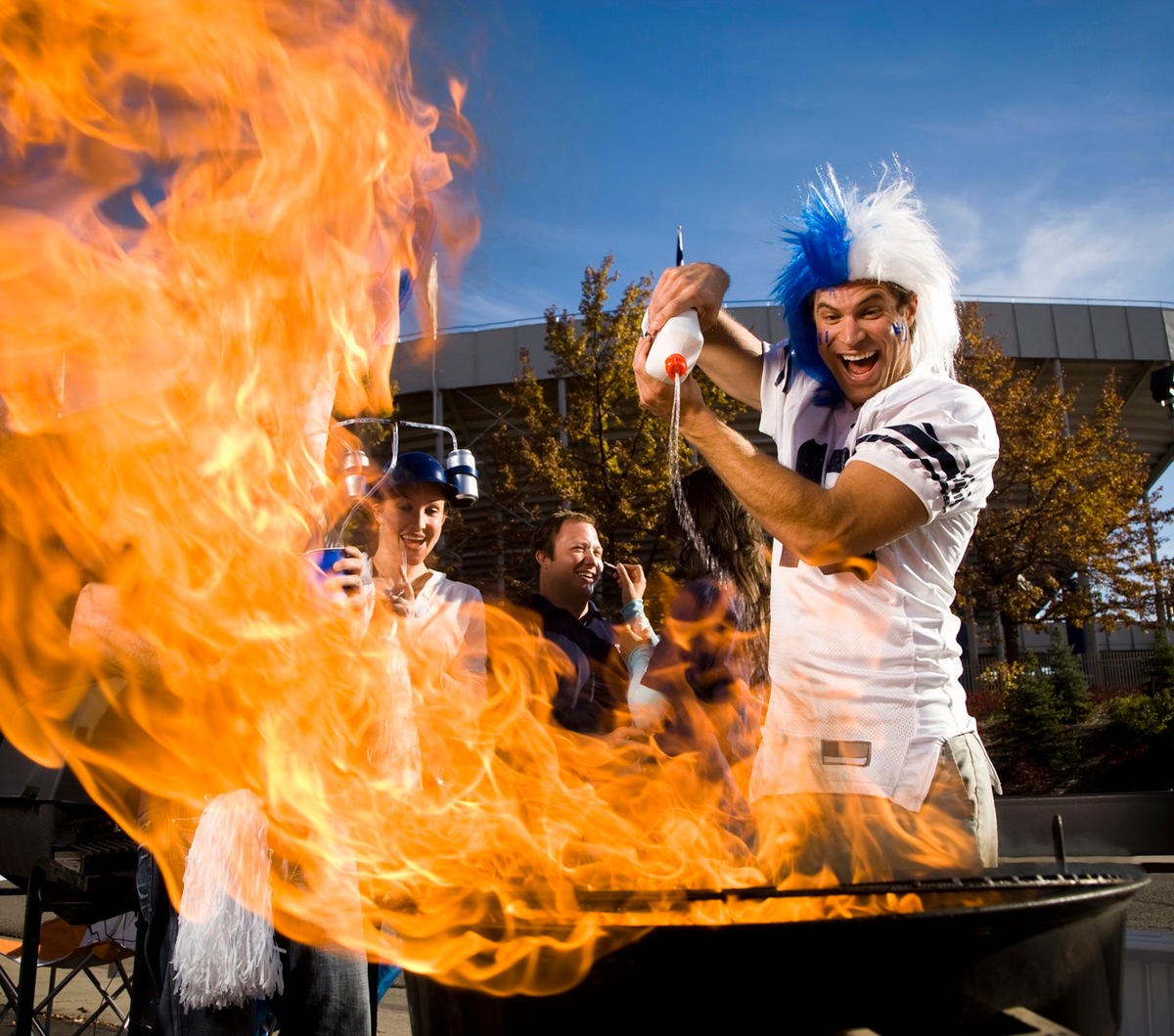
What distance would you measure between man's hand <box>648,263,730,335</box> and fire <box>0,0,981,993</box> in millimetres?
973

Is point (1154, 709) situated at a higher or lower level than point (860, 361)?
lower

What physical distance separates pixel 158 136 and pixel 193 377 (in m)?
0.60

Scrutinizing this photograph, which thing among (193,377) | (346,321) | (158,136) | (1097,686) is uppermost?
(158,136)

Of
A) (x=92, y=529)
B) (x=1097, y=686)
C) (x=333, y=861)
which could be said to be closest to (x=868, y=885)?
(x=333, y=861)

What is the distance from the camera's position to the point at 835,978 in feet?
3.90

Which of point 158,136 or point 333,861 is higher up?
point 158,136

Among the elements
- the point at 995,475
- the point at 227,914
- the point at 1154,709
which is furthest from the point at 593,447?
the point at 227,914

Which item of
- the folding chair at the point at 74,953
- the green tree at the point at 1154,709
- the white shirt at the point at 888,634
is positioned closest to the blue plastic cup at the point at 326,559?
the white shirt at the point at 888,634

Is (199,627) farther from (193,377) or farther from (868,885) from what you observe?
(868,885)

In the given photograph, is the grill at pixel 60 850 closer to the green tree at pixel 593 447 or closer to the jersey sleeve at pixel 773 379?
the jersey sleeve at pixel 773 379

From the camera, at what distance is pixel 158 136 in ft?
7.48

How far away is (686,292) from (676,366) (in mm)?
209

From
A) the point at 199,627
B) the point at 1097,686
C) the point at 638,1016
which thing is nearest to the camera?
the point at 638,1016

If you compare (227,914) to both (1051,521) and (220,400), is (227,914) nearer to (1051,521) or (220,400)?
(220,400)
